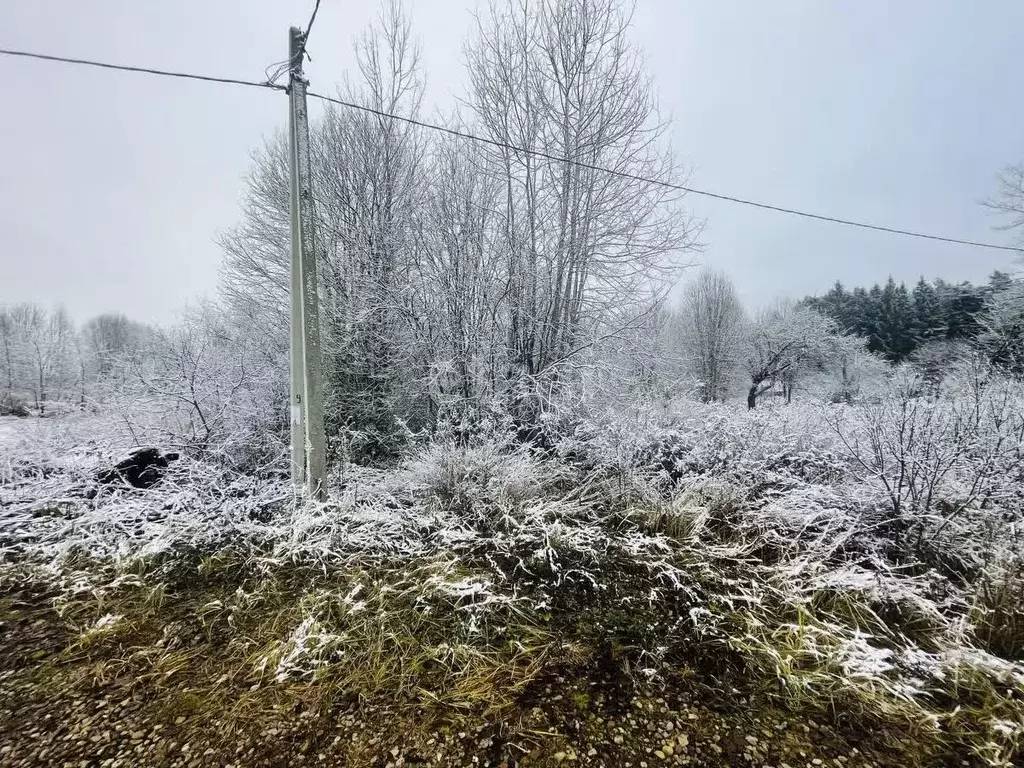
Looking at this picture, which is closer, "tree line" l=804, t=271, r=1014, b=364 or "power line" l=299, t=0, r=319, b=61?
"power line" l=299, t=0, r=319, b=61

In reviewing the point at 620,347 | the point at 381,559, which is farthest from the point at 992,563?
the point at 620,347

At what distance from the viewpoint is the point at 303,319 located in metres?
3.95

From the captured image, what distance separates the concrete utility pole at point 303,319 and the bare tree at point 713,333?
18.5 metres

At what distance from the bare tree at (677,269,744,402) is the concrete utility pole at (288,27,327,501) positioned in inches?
727

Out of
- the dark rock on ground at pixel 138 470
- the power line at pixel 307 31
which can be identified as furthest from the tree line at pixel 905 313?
the dark rock on ground at pixel 138 470

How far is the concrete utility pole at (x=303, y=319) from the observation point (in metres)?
3.90

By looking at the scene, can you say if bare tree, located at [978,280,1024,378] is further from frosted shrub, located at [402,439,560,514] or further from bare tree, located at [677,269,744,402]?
frosted shrub, located at [402,439,560,514]

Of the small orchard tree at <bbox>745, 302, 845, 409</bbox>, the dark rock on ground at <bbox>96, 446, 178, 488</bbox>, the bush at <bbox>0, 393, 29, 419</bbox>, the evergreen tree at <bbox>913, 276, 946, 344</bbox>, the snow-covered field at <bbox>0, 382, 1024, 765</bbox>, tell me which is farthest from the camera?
the evergreen tree at <bbox>913, 276, 946, 344</bbox>

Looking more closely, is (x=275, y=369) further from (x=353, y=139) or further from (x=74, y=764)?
(x=74, y=764)

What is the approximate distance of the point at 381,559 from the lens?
340cm

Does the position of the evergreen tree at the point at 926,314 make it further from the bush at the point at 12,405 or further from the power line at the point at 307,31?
the bush at the point at 12,405

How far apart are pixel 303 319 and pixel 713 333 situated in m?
20.0

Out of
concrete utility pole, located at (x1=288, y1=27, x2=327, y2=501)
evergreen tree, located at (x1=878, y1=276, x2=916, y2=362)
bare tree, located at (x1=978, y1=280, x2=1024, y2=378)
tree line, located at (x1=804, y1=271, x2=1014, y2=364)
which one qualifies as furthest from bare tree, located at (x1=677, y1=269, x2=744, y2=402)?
concrete utility pole, located at (x1=288, y1=27, x2=327, y2=501)

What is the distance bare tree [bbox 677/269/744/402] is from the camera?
65.7 feet
